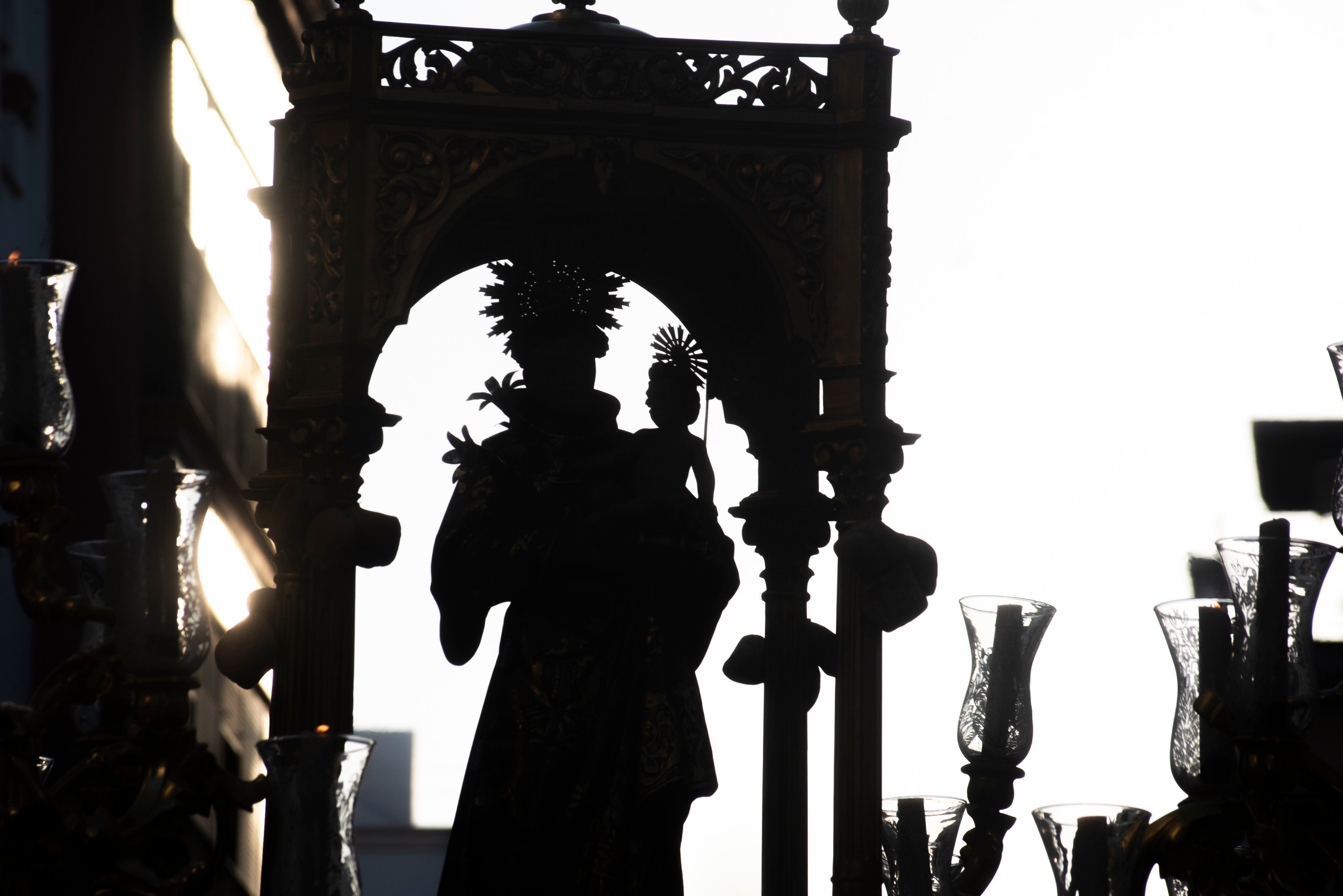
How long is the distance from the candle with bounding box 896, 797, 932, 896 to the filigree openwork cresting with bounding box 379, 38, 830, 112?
6.35 ft

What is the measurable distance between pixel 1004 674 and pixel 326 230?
210 cm

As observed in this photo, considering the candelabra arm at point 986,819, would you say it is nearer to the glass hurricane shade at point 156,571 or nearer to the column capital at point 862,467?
the column capital at point 862,467

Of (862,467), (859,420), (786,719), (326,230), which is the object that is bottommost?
(786,719)

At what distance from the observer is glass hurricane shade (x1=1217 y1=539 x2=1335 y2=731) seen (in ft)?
13.6

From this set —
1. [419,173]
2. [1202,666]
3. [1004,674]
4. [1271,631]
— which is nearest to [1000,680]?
[1004,674]

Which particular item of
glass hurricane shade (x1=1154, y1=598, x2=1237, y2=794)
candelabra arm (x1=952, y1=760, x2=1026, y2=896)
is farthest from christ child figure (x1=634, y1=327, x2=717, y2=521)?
glass hurricane shade (x1=1154, y1=598, x2=1237, y2=794)

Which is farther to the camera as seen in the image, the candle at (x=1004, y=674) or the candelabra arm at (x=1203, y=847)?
the candle at (x=1004, y=674)

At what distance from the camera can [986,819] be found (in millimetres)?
5590

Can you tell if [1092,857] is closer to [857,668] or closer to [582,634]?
[857,668]

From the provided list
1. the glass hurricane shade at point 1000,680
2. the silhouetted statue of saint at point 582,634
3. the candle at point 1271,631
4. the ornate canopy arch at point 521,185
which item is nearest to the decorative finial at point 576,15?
the ornate canopy arch at point 521,185

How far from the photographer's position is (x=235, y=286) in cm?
1421

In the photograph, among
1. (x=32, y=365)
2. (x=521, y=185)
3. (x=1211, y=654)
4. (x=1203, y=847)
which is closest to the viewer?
(x=1203, y=847)

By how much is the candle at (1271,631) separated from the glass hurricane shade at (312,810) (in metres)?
1.64

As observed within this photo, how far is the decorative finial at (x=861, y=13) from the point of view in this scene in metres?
6.34
